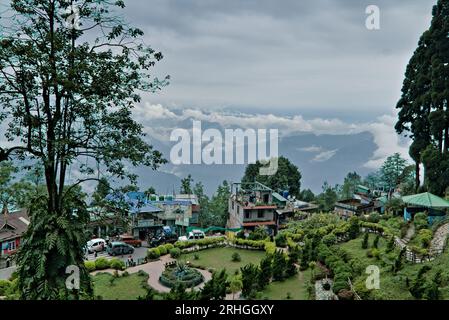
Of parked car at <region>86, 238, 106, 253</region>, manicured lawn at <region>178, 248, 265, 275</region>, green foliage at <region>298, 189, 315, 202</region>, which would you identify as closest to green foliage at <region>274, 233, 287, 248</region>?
manicured lawn at <region>178, 248, 265, 275</region>

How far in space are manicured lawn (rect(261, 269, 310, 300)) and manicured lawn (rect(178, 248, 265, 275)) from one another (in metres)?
3.46

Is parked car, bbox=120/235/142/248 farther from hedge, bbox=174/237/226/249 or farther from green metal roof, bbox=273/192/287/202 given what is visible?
green metal roof, bbox=273/192/287/202

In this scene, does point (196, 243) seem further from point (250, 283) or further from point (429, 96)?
point (429, 96)

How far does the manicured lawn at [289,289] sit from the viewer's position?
15.6 m

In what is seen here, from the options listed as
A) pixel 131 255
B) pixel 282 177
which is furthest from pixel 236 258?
pixel 282 177

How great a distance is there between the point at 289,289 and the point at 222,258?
720cm

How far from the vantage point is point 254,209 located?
104ft

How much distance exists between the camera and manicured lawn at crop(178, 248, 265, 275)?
21453 mm

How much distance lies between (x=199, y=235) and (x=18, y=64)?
2340cm

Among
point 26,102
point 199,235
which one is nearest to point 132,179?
point 26,102

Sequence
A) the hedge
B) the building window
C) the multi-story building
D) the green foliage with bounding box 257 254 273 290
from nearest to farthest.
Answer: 1. the green foliage with bounding box 257 254 273 290
2. the hedge
3. the building window
4. the multi-story building
